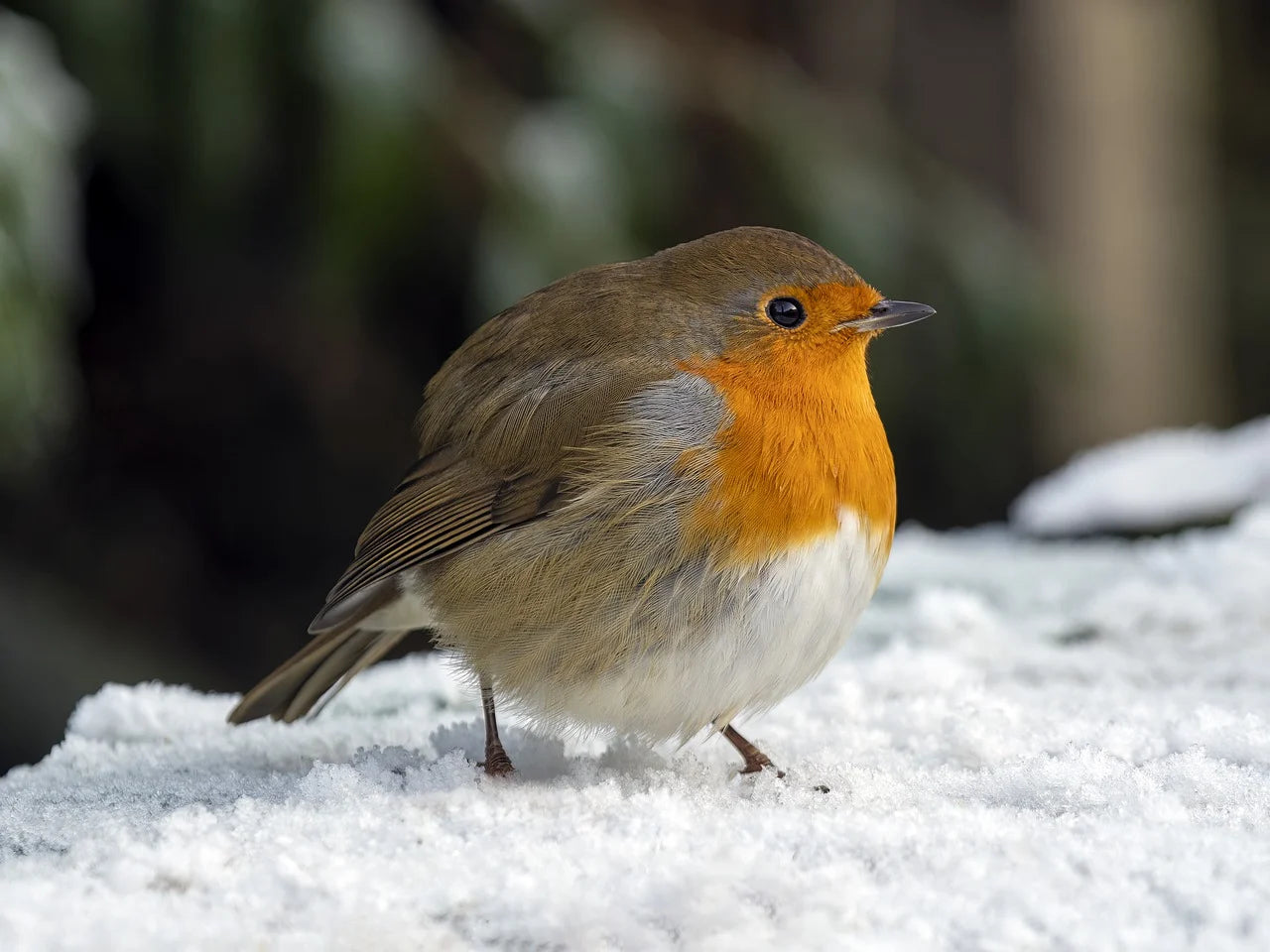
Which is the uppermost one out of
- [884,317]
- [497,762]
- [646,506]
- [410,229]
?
[410,229]

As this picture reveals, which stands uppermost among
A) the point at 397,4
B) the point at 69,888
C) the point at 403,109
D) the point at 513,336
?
the point at 397,4

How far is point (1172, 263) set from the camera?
6.89 m

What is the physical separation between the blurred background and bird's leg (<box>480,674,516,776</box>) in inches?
45.7

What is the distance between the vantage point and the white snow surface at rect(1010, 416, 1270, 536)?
12.1ft

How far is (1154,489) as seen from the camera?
383cm

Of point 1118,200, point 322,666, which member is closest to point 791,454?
point 322,666

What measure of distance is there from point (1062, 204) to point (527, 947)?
226 inches

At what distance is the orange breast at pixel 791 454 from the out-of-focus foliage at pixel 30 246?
1.30m

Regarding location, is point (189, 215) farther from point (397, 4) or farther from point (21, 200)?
point (21, 200)

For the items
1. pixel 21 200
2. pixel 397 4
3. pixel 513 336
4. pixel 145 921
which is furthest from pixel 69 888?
pixel 397 4

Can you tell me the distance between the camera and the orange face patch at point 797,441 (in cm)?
195

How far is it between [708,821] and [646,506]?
49 cm

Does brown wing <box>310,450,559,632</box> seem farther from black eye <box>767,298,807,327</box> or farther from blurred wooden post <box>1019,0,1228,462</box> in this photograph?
blurred wooden post <box>1019,0,1228,462</box>

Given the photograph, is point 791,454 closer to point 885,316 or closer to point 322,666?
point 885,316
